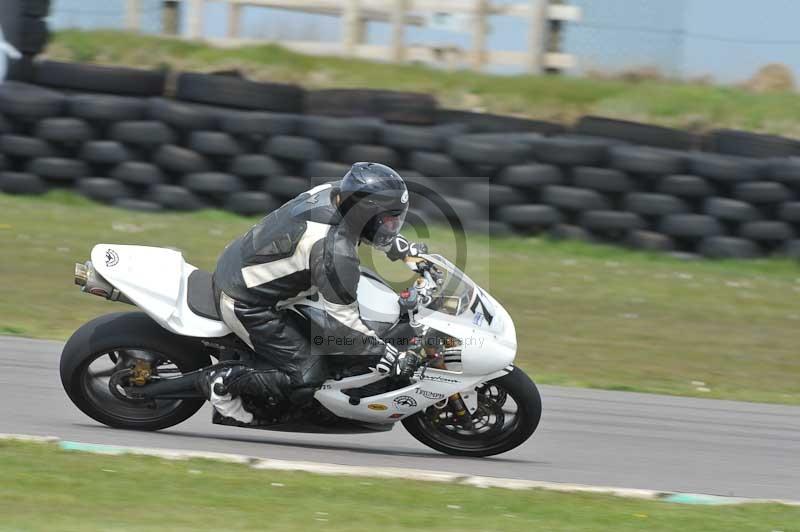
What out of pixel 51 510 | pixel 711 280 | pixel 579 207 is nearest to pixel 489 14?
pixel 579 207

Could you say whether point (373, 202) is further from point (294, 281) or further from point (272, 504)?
point (272, 504)

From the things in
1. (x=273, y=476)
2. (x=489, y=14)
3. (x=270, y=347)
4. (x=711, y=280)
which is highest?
(x=489, y=14)

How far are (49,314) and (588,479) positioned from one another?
203 inches

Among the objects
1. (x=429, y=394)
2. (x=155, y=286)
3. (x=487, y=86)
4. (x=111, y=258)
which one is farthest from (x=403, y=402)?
(x=487, y=86)

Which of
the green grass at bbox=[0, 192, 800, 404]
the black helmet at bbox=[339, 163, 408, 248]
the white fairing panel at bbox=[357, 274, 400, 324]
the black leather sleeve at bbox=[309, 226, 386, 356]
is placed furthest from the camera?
the green grass at bbox=[0, 192, 800, 404]

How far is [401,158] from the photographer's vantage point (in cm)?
1280

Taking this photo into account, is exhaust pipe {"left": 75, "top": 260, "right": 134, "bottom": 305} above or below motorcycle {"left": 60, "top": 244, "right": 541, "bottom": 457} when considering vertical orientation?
above

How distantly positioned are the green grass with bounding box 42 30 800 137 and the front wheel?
29.8 ft

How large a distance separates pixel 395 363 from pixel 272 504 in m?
1.09

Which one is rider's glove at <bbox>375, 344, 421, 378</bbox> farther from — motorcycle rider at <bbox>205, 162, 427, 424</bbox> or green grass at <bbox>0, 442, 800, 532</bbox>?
green grass at <bbox>0, 442, 800, 532</bbox>

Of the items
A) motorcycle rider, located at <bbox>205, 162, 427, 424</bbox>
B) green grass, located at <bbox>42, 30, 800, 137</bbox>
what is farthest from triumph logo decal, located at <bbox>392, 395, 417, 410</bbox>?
green grass, located at <bbox>42, 30, 800, 137</bbox>

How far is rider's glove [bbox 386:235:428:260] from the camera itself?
5.60m

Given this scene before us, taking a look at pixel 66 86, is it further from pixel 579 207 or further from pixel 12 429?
pixel 12 429

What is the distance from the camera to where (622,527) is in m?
4.85
